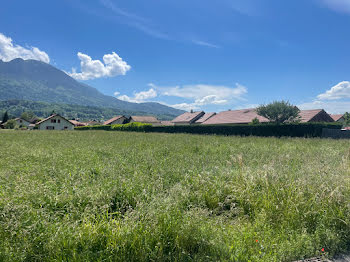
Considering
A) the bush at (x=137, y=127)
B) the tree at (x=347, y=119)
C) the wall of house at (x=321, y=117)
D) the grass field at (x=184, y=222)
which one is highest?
the tree at (x=347, y=119)

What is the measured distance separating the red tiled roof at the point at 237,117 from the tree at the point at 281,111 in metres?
4.69

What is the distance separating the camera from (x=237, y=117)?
4912cm

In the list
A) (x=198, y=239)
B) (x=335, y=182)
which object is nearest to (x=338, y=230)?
(x=335, y=182)

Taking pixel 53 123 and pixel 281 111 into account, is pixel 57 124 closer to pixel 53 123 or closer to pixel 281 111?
pixel 53 123

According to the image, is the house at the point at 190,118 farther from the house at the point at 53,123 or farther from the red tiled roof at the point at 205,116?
the house at the point at 53,123

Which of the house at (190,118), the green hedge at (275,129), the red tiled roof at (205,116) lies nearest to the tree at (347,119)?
the red tiled roof at (205,116)

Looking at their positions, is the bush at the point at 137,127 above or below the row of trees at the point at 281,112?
below

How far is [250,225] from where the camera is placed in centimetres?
336

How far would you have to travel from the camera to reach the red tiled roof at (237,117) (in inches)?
1791

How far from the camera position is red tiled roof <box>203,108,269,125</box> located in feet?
149

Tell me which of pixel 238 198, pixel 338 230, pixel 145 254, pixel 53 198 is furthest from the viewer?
pixel 238 198

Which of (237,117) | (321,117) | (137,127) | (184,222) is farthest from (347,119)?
(184,222)

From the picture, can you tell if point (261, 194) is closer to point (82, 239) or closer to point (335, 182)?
point (335, 182)

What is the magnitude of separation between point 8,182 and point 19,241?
9.98ft
